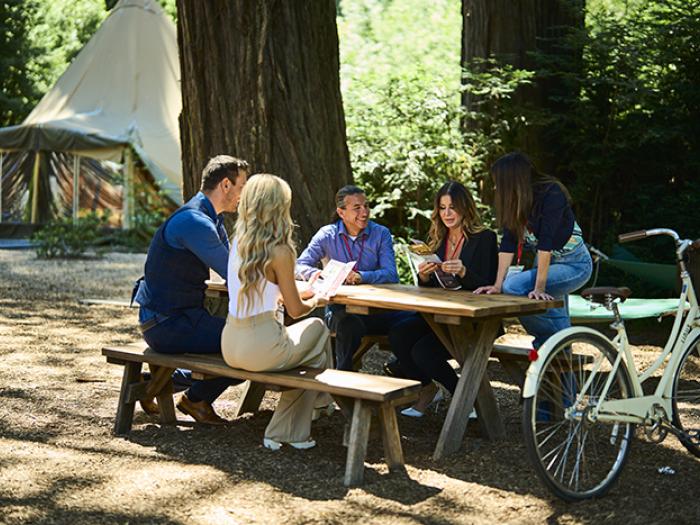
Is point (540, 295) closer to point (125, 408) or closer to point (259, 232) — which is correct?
point (259, 232)

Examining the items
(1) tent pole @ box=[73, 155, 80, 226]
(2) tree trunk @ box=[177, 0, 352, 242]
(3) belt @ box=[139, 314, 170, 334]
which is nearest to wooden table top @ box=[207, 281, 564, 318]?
(3) belt @ box=[139, 314, 170, 334]

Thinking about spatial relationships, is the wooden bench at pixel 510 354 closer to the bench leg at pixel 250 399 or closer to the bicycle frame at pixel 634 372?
the bench leg at pixel 250 399

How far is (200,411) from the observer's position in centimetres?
548

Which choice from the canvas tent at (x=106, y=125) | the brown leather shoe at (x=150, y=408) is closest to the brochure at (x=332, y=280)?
the brown leather shoe at (x=150, y=408)

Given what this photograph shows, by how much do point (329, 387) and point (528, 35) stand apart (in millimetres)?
7281

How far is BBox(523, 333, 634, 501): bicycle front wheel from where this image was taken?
4062mm

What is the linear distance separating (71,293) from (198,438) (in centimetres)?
678

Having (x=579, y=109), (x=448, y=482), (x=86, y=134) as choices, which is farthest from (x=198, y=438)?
(x=86, y=134)

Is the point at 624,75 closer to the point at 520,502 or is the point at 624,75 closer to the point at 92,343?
the point at 92,343

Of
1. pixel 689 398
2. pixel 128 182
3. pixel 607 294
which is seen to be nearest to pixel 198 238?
pixel 607 294

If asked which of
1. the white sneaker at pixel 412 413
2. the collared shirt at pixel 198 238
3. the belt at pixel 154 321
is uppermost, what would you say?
the collared shirt at pixel 198 238

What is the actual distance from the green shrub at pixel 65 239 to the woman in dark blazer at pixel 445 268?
11.6 m

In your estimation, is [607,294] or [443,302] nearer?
[607,294]

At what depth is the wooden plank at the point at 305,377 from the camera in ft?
14.3
